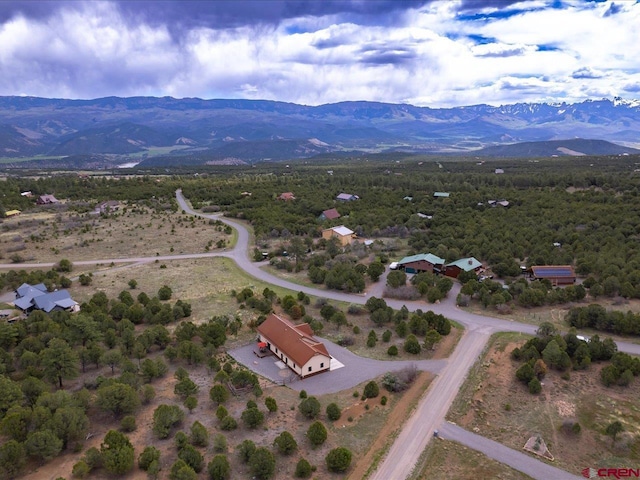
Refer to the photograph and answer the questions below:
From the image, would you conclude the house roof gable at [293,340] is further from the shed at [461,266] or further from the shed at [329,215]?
the shed at [329,215]

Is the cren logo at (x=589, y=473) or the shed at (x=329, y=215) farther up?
the cren logo at (x=589, y=473)

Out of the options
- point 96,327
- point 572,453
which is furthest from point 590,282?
point 96,327

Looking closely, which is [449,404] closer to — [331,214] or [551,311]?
[551,311]

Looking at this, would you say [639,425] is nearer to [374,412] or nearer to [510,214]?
[374,412]

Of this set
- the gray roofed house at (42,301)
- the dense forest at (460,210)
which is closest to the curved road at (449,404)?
the dense forest at (460,210)

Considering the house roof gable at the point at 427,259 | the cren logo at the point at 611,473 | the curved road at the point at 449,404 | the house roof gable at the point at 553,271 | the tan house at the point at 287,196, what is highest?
the house roof gable at the point at 553,271

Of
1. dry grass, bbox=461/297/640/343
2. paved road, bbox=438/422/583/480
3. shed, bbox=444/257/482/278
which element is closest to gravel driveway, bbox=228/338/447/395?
paved road, bbox=438/422/583/480

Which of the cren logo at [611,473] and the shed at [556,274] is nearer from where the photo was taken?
the cren logo at [611,473]
